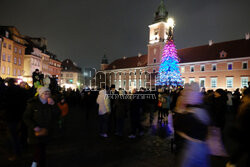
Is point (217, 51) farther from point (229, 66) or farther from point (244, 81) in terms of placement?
point (244, 81)

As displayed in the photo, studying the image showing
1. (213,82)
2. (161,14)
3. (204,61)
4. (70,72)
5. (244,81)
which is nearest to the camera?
(244,81)

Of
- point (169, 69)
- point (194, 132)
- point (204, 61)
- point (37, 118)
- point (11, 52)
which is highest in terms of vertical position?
point (11, 52)

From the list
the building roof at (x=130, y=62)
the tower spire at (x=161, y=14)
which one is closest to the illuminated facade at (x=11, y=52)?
the tower spire at (x=161, y=14)

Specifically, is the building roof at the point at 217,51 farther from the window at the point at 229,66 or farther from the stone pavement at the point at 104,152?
the stone pavement at the point at 104,152

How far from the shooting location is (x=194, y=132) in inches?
126

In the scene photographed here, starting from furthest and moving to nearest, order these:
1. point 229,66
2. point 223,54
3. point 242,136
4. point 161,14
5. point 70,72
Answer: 1. point 70,72
2. point 161,14
3. point 223,54
4. point 229,66
5. point 242,136

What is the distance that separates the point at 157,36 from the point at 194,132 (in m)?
56.7

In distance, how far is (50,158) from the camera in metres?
5.52

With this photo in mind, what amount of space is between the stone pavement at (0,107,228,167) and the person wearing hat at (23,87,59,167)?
1417mm

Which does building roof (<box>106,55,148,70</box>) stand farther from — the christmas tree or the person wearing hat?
the person wearing hat

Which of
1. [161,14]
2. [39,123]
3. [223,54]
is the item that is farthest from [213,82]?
[39,123]

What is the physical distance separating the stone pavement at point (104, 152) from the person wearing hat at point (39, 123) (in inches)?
55.8

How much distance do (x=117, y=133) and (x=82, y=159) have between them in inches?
124

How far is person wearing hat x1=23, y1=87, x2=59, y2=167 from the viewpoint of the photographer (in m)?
3.79
